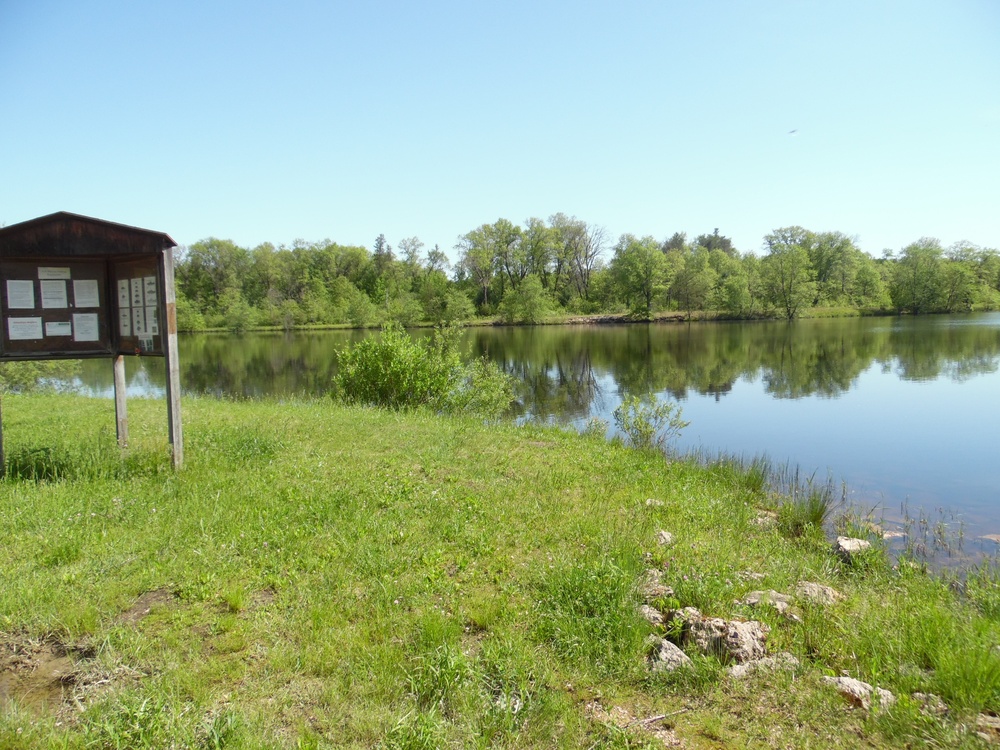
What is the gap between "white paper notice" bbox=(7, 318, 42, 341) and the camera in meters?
6.36

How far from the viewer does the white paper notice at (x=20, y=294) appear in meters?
6.34

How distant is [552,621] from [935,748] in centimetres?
206

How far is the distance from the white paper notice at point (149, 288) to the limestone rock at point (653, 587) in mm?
5857

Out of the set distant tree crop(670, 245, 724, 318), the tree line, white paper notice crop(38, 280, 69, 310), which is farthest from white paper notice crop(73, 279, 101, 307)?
distant tree crop(670, 245, 724, 318)

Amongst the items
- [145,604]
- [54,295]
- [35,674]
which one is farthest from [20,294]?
[35,674]

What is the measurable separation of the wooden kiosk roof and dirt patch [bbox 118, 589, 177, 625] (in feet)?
12.9

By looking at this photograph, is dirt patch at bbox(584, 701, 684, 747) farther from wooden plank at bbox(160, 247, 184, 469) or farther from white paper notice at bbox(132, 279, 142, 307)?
white paper notice at bbox(132, 279, 142, 307)

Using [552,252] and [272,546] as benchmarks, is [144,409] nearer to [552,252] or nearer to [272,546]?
[272,546]

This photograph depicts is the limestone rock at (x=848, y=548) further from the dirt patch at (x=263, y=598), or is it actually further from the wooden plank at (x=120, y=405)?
the wooden plank at (x=120, y=405)

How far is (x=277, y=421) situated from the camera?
404 inches

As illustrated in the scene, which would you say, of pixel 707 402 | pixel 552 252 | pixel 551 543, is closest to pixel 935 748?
pixel 551 543

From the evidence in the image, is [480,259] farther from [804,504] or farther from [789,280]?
[804,504]

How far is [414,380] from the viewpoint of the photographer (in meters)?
14.5

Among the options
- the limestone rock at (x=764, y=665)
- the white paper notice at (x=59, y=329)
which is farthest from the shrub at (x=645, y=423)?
the white paper notice at (x=59, y=329)
